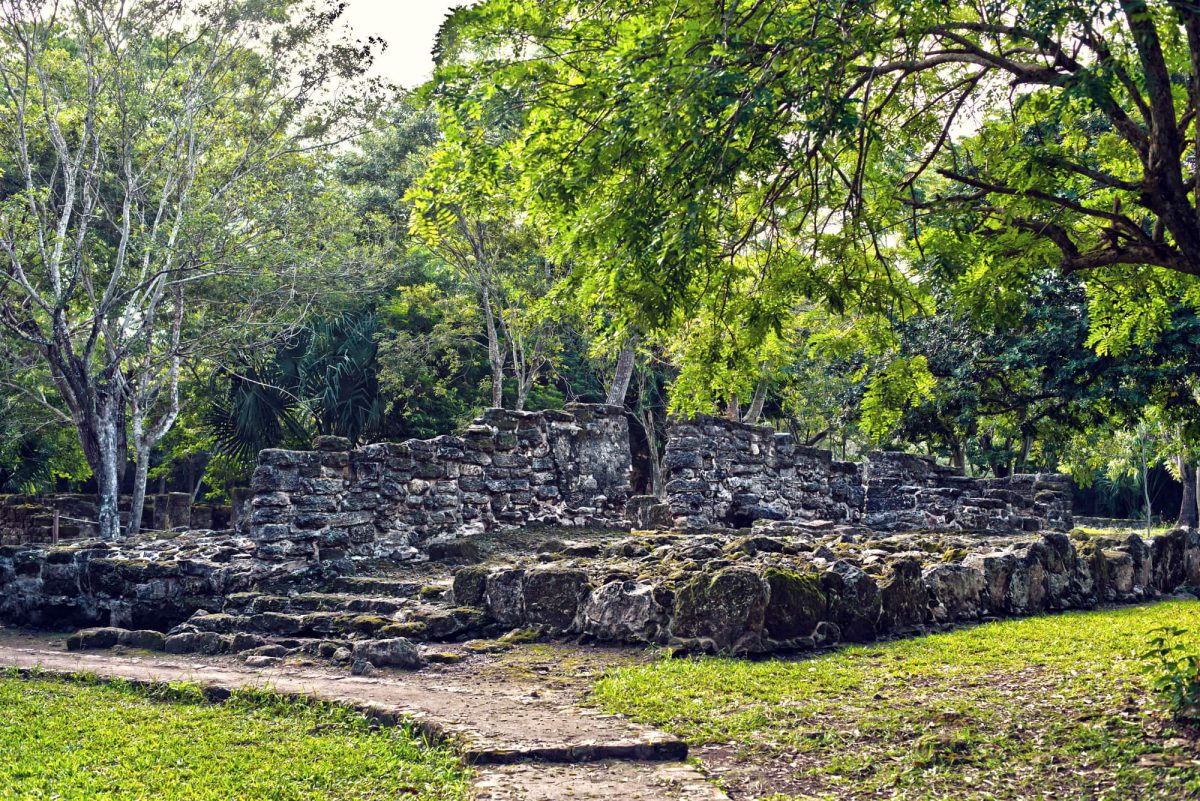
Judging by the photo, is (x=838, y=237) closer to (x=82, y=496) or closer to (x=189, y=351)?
(x=189, y=351)

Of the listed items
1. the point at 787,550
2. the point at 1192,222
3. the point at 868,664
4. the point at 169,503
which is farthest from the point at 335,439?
the point at 169,503

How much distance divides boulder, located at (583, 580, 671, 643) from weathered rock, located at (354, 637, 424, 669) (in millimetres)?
1526

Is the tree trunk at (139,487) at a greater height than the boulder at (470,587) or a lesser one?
greater

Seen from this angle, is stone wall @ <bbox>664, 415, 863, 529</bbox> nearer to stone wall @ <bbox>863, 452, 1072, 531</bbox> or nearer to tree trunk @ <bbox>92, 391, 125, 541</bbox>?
stone wall @ <bbox>863, 452, 1072, 531</bbox>

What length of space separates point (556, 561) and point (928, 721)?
16.2 ft

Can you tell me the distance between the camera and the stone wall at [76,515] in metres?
19.9

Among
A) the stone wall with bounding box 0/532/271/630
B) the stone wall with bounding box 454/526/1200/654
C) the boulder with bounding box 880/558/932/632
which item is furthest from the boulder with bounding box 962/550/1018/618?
the stone wall with bounding box 0/532/271/630

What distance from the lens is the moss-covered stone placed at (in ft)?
27.5

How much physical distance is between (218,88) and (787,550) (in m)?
14.6

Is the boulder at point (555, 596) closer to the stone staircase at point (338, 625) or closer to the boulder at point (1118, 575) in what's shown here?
the stone staircase at point (338, 625)

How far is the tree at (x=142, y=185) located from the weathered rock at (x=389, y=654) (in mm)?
10093

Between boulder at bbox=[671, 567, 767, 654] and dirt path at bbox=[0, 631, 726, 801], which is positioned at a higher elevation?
boulder at bbox=[671, 567, 767, 654]

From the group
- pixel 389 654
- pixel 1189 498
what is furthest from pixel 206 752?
pixel 1189 498

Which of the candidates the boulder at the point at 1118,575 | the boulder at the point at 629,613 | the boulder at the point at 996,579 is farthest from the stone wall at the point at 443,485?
the boulder at the point at 1118,575
